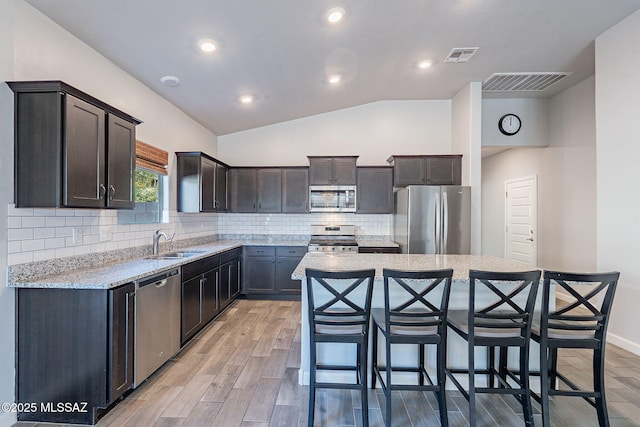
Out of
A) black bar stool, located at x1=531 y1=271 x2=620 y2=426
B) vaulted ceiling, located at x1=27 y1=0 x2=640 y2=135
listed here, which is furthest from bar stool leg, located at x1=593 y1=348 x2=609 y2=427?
vaulted ceiling, located at x1=27 y1=0 x2=640 y2=135

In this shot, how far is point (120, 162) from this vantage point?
2570 millimetres

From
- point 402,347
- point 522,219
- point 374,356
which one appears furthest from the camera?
point 522,219

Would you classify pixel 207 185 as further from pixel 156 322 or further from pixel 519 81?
pixel 519 81

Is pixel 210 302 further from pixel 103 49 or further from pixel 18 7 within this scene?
pixel 18 7

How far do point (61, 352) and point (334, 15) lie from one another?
337 centimetres

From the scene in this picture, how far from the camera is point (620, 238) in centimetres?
313

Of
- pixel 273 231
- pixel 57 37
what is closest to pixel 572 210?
pixel 273 231

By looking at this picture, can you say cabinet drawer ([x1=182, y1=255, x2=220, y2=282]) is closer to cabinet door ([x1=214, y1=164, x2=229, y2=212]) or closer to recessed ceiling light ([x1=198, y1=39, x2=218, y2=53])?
cabinet door ([x1=214, y1=164, x2=229, y2=212])

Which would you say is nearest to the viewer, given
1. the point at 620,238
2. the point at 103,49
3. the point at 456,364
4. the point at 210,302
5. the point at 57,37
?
the point at 57,37

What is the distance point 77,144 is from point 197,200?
2.10 meters

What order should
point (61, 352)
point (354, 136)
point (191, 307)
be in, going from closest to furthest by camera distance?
1. point (61, 352)
2. point (191, 307)
3. point (354, 136)

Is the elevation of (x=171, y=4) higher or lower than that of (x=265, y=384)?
higher

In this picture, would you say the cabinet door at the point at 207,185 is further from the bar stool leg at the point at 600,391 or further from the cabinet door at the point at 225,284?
the bar stool leg at the point at 600,391

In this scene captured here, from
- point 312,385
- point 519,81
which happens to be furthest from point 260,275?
point 519,81
